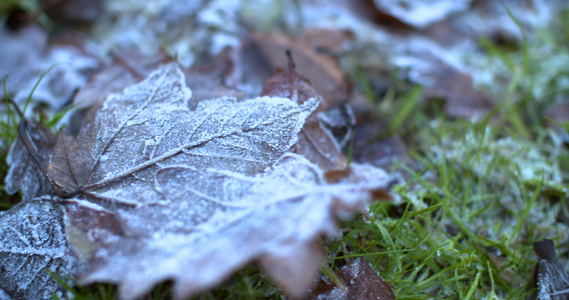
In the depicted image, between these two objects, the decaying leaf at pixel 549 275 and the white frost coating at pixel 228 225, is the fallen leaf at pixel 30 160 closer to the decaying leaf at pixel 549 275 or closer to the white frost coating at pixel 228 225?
the white frost coating at pixel 228 225

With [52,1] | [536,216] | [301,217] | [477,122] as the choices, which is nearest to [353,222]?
[301,217]

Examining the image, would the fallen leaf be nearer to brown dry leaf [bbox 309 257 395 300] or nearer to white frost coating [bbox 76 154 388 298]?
white frost coating [bbox 76 154 388 298]

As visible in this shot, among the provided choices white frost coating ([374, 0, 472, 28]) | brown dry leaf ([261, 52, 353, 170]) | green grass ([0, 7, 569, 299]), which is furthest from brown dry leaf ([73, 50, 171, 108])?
white frost coating ([374, 0, 472, 28])

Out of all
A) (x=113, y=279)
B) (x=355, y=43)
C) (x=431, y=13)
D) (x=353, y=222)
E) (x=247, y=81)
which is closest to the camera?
(x=113, y=279)

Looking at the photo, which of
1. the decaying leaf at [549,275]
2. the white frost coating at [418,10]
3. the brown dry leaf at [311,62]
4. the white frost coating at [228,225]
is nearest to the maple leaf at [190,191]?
the white frost coating at [228,225]

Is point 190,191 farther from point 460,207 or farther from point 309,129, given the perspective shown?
point 460,207

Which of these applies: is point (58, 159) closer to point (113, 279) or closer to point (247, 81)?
point (113, 279)

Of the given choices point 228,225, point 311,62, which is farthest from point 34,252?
point 311,62
